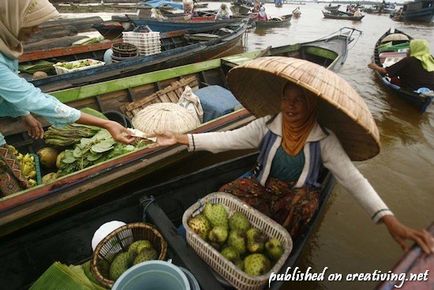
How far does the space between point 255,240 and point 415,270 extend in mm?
946

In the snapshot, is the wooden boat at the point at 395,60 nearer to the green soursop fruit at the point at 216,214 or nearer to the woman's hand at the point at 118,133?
the green soursop fruit at the point at 216,214

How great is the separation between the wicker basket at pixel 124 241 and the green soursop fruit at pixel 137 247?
3.0 inches

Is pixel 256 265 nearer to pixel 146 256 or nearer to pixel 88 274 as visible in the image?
pixel 146 256

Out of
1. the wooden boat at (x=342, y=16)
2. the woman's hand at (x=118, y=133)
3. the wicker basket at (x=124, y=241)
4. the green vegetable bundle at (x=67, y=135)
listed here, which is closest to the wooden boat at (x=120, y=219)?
the wicker basket at (x=124, y=241)

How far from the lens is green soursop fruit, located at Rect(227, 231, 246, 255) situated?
1974 millimetres

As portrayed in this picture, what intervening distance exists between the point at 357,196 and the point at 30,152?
3984mm

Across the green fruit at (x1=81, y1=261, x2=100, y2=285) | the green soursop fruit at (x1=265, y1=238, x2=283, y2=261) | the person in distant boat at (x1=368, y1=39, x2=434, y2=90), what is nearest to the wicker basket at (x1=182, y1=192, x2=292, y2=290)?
the green soursop fruit at (x1=265, y1=238, x2=283, y2=261)

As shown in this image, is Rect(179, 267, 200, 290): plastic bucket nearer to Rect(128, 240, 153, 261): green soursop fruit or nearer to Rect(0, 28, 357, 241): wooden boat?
Rect(128, 240, 153, 261): green soursop fruit

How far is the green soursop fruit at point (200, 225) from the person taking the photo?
2038 millimetres

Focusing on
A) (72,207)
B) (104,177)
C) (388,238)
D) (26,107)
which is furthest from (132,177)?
(388,238)

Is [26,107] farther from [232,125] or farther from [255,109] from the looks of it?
[232,125]

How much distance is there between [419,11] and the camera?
25.8 meters

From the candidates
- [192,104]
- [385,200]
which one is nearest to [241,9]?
[192,104]

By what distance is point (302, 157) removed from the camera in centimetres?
234
